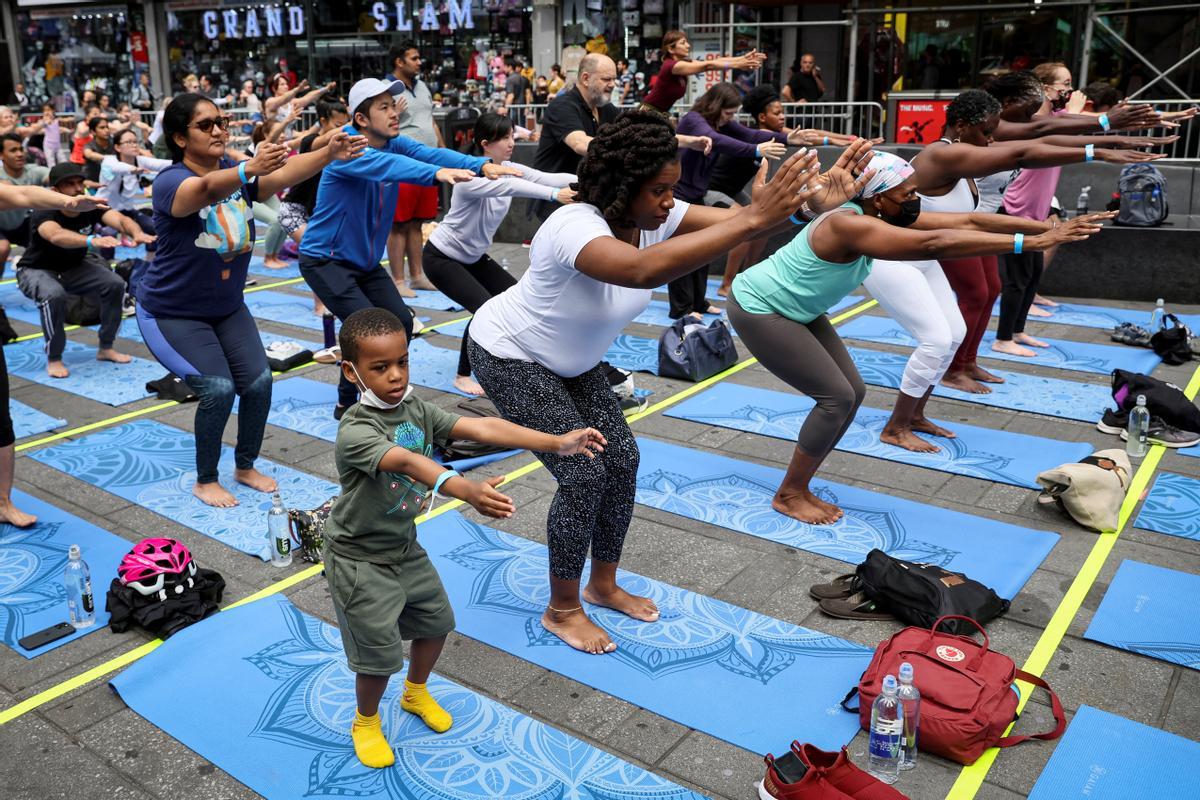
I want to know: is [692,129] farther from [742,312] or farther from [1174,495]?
[1174,495]

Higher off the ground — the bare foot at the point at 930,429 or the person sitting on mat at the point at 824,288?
the person sitting on mat at the point at 824,288

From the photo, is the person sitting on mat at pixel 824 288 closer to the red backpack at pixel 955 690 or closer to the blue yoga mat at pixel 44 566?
the red backpack at pixel 955 690

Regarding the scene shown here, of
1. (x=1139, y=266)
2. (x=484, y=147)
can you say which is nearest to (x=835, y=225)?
(x=484, y=147)

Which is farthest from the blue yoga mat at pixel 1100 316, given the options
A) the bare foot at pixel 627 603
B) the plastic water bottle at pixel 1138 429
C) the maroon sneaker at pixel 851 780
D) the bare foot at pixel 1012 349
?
the maroon sneaker at pixel 851 780

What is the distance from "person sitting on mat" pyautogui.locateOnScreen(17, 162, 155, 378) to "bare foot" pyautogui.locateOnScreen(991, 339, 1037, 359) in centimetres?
712

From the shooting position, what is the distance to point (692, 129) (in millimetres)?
9297

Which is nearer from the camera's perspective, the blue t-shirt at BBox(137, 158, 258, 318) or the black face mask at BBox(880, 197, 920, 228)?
the black face mask at BBox(880, 197, 920, 228)

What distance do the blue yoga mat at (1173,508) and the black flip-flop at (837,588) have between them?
1.85 meters

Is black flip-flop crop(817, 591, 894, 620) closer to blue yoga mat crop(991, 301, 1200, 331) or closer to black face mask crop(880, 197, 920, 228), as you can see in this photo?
black face mask crop(880, 197, 920, 228)

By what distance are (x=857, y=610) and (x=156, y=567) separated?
3.08 m

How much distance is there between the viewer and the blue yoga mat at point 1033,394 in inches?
294

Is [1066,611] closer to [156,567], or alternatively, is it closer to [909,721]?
[909,721]

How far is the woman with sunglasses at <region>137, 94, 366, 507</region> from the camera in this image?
5316mm

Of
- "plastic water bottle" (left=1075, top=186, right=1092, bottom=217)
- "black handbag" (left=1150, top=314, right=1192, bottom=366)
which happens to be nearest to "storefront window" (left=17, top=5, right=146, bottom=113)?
"plastic water bottle" (left=1075, top=186, right=1092, bottom=217)
